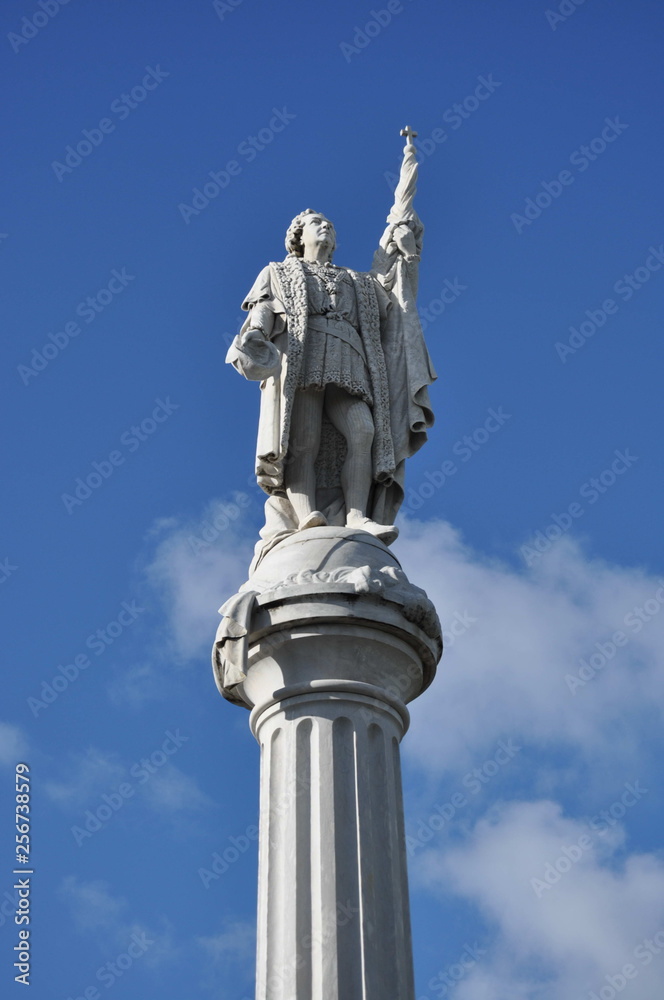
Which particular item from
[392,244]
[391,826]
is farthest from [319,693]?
[392,244]

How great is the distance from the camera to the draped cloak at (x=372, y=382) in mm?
11423

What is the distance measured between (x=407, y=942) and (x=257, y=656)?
95.6 inches

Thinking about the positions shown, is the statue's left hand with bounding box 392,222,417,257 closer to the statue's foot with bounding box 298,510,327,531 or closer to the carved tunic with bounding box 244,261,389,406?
the carved tunic with bounding box 244,261,389,406

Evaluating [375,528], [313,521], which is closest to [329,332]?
[313,521]

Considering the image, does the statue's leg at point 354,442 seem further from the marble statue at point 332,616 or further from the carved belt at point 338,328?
the carved belt at point 338,328

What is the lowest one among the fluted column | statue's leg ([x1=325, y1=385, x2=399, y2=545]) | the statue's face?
the fluted column

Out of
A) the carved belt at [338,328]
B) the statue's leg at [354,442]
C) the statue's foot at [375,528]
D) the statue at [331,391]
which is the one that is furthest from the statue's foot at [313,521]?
the carved belt at [338,328]

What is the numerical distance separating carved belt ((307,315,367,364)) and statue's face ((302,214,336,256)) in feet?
3.46

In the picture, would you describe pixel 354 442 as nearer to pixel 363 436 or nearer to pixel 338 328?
pixel 363 436

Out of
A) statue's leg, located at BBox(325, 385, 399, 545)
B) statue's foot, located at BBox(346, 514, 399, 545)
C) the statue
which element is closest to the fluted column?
statue's foot, located at BBox(346, 514, 399, 545)

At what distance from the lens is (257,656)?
10008 mm

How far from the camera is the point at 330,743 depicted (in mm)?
9477

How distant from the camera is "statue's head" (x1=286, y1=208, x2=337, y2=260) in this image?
12.6 meters

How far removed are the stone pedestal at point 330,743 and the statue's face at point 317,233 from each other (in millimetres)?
3341
